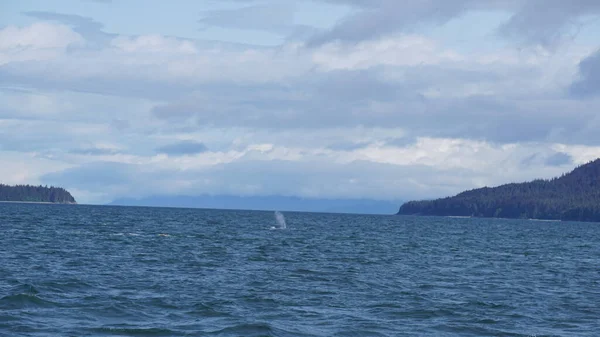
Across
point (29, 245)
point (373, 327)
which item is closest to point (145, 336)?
point (373, 327)

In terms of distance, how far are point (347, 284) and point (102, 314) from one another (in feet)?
55.4

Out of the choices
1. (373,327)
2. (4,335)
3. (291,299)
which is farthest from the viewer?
(291,299)

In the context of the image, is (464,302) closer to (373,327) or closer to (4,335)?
(373,327)

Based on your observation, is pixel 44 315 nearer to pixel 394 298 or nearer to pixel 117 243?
pixel 394 298

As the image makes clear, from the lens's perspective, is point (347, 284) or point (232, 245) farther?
point (232, 245)

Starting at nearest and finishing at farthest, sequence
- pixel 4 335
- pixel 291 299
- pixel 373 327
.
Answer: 1. pixel 4 335
2. pixel 373 327
3. pixel 291 299

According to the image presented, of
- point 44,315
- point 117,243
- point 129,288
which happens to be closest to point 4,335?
point 44,315

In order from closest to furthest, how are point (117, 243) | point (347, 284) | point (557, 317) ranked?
point (557, 317), point (347, 284), point (117, 243)

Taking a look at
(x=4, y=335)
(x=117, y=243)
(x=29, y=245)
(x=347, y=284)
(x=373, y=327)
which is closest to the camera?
A: (x=4, y=335)

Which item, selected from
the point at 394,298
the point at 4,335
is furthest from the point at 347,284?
the point at 4,335

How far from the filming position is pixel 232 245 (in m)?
80.0

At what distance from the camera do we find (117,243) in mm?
76438

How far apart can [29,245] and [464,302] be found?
42840mm

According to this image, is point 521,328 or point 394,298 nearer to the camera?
point 521,328
